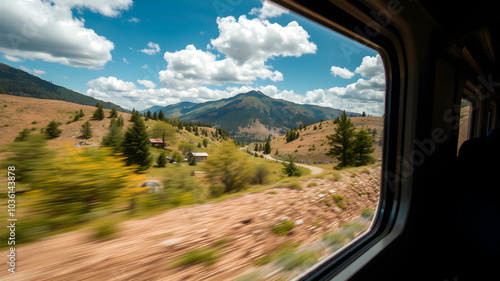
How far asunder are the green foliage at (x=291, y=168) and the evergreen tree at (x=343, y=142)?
1.95 ft

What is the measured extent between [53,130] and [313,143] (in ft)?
9.94

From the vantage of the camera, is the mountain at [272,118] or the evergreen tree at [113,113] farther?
the mountain at [272,118]

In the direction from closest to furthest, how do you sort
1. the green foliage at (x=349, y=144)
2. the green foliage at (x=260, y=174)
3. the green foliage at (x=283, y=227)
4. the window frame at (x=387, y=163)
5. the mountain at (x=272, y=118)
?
the window frame at (x=387, y=163) → the green foliage at (x=283, y=227) → the green foliage at (x=260, y=174) → the mountain at (x=272, y=118) → the green foliage at (x=349, y=144)

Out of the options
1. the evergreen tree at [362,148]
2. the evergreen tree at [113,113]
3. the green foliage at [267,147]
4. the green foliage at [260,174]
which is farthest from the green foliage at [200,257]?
the evergreen tree at [362,148]

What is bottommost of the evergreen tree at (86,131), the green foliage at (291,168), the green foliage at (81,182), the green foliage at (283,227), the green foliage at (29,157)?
the green foliage at (283,227)

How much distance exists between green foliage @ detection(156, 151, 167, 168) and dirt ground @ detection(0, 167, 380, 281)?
34 cm

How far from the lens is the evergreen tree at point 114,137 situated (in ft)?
3.89

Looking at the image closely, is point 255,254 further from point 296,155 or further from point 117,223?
point 296,155

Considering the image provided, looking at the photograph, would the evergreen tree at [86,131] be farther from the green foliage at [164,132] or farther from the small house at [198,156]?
the small house at [198,156]

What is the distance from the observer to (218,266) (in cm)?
111

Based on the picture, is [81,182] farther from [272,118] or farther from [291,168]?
[272,118]

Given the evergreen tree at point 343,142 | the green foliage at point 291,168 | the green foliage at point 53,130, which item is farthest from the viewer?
the evergreen tree at point 343,142

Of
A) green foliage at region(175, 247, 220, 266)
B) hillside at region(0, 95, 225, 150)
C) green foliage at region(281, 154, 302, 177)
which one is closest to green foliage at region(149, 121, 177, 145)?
hillside at region(0, 95, 225, 150)

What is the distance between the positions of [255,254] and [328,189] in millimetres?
1507
